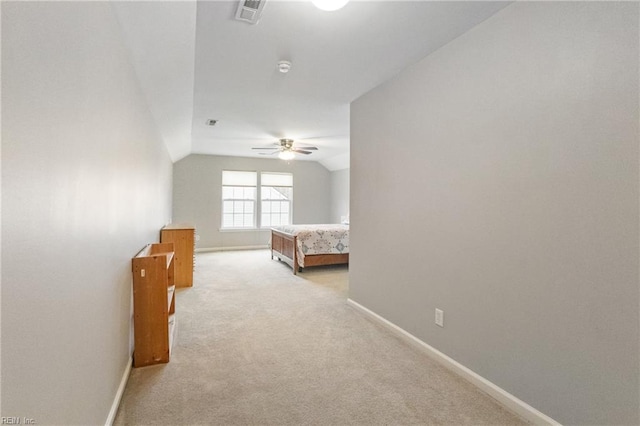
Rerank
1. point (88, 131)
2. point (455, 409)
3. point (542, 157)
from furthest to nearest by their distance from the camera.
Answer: point (455, 409) < point (542, 157) < point (88, 131)

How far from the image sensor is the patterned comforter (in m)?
5.65

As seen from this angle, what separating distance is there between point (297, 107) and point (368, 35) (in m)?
1.83

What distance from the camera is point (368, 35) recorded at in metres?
2.28

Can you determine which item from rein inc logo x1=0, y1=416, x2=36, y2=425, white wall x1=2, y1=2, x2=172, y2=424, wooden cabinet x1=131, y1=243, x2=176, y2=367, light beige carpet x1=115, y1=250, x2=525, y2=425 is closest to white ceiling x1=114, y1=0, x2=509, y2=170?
white wall x1=2, y1=2, x2=172, y2=424

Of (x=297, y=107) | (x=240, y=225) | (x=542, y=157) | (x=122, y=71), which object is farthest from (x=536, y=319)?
(x=240, y=225)

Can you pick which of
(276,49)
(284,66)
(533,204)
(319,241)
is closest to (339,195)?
(319,241)

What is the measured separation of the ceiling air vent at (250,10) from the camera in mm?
1872

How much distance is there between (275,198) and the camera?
879cm

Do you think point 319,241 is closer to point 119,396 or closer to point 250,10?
point 119,396

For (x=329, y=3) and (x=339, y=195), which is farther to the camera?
(x=339, y=195)

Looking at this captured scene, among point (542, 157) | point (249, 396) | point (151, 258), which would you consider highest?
point (542, 157)

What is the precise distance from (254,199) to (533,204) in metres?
7.34

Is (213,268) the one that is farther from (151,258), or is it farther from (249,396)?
(249,396)

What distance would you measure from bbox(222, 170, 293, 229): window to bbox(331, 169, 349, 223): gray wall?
1.26 meters
